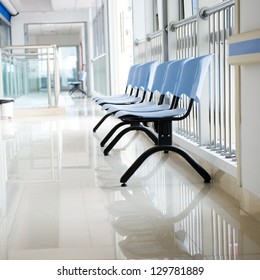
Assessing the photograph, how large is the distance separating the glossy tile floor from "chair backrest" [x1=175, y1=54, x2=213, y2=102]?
635 mm

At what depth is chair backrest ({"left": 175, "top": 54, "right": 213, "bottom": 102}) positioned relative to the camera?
3867 mm

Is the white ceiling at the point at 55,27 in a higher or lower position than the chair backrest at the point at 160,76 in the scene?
higher

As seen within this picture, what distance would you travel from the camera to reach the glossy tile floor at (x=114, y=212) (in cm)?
247

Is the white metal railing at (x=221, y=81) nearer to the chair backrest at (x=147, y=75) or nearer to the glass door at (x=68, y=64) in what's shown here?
the chair backrest at (x=147, y=75)

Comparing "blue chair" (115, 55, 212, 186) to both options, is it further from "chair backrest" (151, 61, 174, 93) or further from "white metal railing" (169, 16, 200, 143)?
"chair backrest" (151, 61, 174, 93)

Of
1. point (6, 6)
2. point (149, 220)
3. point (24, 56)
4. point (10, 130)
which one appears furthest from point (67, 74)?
point (149, 220)

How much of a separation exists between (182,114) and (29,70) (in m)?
8.61

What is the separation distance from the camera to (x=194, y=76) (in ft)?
12.9

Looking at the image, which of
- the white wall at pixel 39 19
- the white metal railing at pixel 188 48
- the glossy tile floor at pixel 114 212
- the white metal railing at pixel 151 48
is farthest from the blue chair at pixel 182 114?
the white wall at pixel 39 19

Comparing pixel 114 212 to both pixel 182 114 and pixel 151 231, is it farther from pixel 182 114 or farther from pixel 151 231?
pixel 182 114

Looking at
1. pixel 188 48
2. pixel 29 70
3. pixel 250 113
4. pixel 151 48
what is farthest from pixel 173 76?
pixel 29 70

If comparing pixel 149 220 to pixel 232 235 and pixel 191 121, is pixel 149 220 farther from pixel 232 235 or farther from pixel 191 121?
pixel 191 121

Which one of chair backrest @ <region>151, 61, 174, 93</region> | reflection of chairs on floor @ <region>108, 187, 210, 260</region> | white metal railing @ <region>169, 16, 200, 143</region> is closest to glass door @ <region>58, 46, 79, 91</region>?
white metal railing @ <region>169, 16, 200, 143</region>

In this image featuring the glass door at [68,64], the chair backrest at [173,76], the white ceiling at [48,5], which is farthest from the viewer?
the glass door at [68,64]
